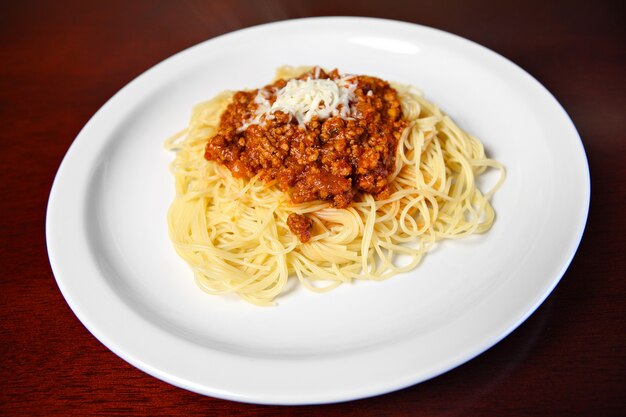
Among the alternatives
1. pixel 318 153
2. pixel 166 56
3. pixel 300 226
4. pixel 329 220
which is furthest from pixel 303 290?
pixel 166 56

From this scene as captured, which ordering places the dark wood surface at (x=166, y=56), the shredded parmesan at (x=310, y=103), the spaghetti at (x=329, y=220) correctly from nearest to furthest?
1. the dark wood surface at (x=166, y=56)
2. the spaghetti at (x=329, y=220)
3. the shredded parmesan at (x=310, y=103)

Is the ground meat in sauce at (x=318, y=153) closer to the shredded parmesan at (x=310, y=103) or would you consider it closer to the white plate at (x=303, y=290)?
the shredded parmesan at (x=310, y=103)

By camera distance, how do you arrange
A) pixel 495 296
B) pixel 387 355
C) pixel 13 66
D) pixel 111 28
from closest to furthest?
pixel 387 355 → pixel 495 296 → pixel 13 66 → pixel 111 28

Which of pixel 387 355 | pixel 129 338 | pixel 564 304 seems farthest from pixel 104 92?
pixel 564 304

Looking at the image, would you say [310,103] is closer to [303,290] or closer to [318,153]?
[318,153]

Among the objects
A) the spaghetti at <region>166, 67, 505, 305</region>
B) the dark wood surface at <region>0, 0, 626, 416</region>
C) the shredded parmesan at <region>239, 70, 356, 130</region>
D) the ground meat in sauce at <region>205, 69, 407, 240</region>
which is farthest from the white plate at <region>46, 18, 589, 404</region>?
the shredded parmesan at <region>239, 70, 356, 130</region>

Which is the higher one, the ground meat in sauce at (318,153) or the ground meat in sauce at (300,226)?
the ground meat in sauce at (318,153)

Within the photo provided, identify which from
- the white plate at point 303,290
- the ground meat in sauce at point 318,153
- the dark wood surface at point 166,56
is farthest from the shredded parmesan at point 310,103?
the dark wood surface at point 166,56

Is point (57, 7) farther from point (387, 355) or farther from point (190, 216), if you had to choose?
point (387, 355)
